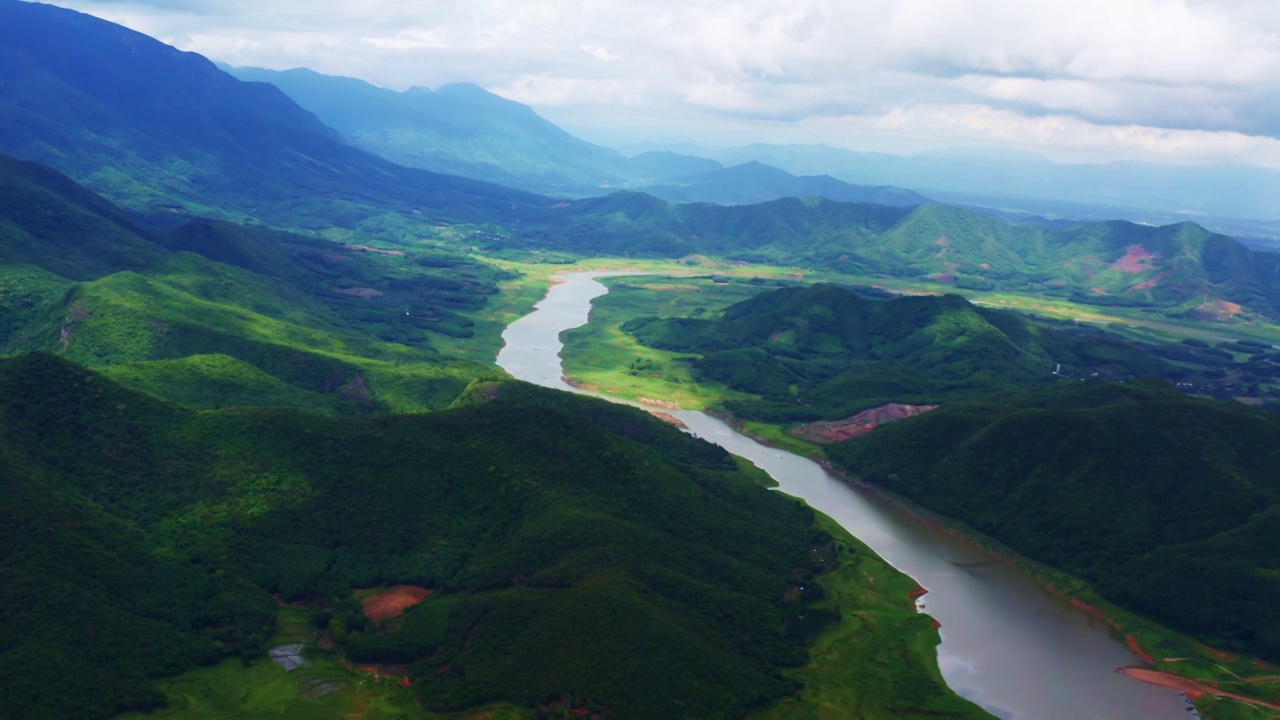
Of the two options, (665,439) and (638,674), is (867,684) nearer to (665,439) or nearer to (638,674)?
(638,674)

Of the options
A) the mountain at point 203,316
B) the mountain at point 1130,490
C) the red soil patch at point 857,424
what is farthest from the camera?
the red soil patch at point 857,424

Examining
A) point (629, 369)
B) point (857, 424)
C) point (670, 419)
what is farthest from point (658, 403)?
point (857, 424)

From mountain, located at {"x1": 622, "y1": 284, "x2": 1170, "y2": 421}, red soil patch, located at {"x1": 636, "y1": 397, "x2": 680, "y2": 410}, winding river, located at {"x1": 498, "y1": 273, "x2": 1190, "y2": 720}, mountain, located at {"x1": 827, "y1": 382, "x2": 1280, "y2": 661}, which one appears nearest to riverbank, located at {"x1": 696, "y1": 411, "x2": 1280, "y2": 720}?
winding river, located at {"x1": 498, "y1": 273, "x2": 1190, "y2": 720}

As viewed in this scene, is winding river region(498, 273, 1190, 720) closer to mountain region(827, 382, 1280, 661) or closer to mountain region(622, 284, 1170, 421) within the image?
mountain region(827, 382, 1280, 661)

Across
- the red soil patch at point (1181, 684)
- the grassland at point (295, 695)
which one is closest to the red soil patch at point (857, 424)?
the red soil patch at point (1181, 684)

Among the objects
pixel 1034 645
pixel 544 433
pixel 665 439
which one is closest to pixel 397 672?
pixel 544 433

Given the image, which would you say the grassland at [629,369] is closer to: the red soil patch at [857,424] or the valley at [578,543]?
the valley at [578,543]

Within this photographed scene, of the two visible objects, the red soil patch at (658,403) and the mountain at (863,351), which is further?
the red soil patch at (658,403)
